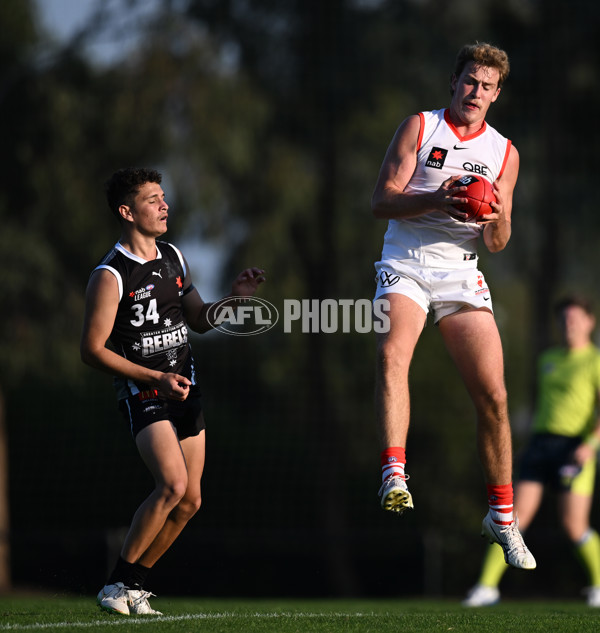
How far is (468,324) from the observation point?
545cm

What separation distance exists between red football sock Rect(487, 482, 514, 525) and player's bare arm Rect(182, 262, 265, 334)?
1740 millimetres

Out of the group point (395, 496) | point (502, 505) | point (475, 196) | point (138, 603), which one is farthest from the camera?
point (502, 505)

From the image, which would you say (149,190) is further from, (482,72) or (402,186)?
(482,72)

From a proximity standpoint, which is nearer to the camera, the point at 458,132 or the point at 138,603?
the point at 138,603

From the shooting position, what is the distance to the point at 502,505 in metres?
5.59

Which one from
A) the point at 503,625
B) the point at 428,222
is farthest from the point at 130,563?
the point at 428,222

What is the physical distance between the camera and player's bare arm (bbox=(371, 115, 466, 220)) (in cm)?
522

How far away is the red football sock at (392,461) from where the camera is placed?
17.0 ft

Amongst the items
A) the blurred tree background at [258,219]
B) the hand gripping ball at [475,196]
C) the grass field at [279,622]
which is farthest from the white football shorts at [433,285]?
the blurred tree background at [258,219]

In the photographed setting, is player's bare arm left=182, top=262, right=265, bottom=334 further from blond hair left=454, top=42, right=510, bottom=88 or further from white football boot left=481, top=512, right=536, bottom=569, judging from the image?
white football boot left=481, top=512, right=536, bottom=569

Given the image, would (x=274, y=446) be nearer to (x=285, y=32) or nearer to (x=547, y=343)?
(x=547, y=343)

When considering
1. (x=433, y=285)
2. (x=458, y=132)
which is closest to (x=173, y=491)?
(x=433, y=285)

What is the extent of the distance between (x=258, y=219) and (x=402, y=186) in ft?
34.5

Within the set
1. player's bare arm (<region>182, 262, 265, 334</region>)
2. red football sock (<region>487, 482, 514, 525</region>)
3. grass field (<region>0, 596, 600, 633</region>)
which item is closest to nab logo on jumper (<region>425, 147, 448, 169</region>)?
player's bare arm (<region>182, 262, 265, 334</region>)
